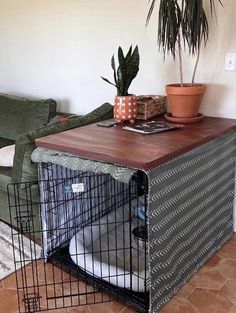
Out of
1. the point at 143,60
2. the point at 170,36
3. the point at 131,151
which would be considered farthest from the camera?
the point at 143,60

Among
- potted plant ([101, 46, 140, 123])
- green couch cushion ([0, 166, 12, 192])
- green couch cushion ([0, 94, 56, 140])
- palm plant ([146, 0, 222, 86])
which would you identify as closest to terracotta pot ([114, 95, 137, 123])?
potted plant ([101, 46, 140, 123])

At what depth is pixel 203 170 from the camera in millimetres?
2049

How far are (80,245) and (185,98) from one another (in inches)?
41.3

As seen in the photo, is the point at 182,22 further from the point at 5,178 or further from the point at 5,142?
the point at 5,142

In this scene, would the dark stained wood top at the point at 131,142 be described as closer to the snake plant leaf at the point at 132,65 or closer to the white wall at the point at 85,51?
the snake plant leaf at the point at 132,65

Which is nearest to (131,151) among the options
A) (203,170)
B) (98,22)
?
(203,170)

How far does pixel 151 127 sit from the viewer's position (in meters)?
2.10

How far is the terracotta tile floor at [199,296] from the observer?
1877mm

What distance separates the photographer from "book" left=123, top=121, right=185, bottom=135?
2.04m

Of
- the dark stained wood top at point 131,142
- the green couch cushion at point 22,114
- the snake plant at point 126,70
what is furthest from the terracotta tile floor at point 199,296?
the green couch cushion at point 22,114

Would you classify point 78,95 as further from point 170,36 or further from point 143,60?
A: point 170,36

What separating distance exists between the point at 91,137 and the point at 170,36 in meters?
0.73

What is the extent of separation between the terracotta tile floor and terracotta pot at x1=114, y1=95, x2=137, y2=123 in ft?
3.25

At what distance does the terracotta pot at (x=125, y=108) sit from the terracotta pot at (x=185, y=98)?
0.76 feet
